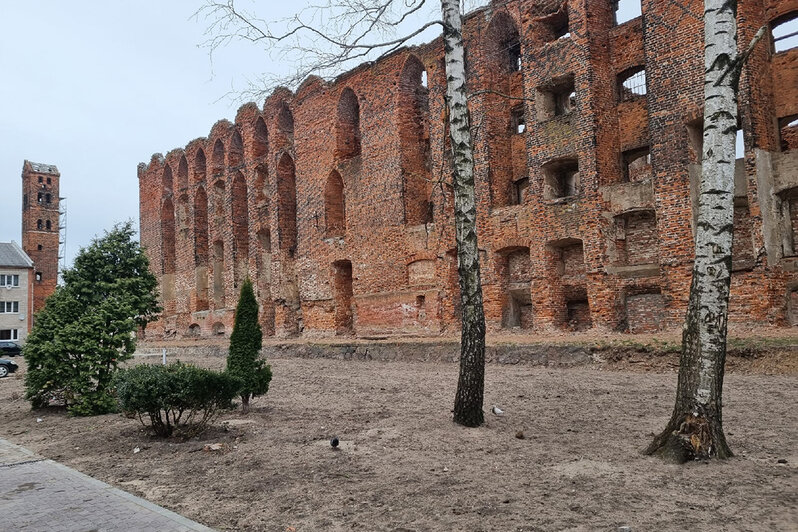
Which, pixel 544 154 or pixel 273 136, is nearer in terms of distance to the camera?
pixel 544 154

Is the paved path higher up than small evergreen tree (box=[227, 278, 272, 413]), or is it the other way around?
small evergreen tree (box=[227, 278, 272, 413])

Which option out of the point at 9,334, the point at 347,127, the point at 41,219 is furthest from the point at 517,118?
the point at 41,219

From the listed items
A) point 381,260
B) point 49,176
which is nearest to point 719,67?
point 381,260

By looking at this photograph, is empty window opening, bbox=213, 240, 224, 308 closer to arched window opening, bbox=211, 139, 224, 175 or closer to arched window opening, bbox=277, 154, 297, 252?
arched window opening, bbox=211, 139, 224, 175

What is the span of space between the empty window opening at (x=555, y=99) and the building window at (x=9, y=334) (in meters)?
48.3

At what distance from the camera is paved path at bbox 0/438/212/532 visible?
458 centimetres

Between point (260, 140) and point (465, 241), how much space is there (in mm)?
26731

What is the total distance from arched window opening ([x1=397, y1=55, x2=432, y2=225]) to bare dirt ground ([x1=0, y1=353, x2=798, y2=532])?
13.0 meters

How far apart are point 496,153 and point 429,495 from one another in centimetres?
1725

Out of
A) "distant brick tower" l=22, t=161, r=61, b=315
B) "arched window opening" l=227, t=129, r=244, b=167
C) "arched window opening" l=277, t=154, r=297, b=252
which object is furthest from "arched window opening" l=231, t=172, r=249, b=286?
"distant brick tower" l=22, t=161, r=61, b=315

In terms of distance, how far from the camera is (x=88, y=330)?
10.5m

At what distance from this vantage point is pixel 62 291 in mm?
10992

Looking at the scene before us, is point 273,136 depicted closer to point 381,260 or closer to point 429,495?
point 381,260

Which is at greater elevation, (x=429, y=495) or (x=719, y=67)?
(x=719, y=67)
